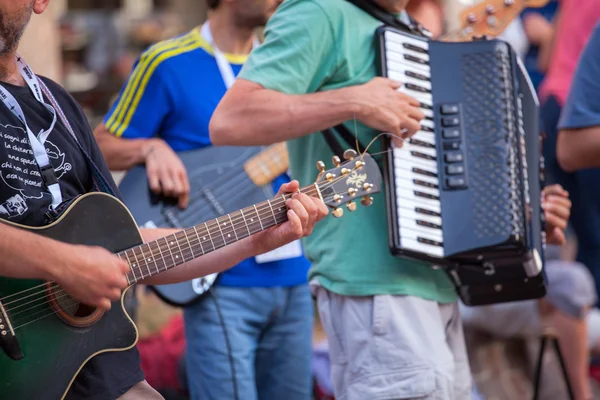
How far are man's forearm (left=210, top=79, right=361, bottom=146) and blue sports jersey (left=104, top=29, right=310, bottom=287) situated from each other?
0.86 meters

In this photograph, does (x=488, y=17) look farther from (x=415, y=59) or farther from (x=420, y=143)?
(x=420, y=143)

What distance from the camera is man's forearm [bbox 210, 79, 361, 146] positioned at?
3057mm

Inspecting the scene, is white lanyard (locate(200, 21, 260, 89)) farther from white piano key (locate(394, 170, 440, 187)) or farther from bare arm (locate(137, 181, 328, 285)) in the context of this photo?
bare arm (locate(137, 181, 328, 285))

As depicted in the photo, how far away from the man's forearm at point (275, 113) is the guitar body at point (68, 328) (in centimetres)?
61

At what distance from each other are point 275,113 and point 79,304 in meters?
0.85

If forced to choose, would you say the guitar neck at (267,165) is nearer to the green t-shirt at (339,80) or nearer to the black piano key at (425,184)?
the green t-shirt at (339,80)

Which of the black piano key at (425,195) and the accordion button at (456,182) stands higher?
the accordion button at (456,182)

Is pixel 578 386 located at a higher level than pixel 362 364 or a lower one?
lower

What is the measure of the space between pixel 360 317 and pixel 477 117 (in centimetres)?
68

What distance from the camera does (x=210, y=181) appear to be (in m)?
4.00

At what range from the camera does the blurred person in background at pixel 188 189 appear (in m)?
3.88

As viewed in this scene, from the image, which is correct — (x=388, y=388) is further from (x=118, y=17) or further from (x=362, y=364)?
(x=118, y=17)

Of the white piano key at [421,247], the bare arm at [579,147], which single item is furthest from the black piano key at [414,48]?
the bare arm at [579,147]

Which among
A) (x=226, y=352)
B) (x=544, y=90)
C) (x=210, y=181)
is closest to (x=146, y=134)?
(x=210, y=181)
